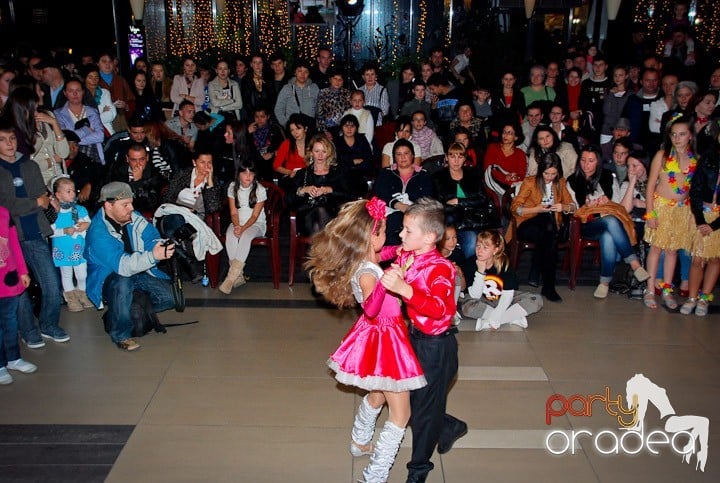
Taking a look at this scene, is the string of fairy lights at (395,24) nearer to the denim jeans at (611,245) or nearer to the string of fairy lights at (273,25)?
the string of fairy lights at (273,25)

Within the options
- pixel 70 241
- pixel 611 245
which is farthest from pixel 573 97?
pixel 70 241

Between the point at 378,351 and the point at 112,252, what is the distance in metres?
2.45

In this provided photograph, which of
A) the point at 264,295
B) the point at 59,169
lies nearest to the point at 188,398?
the point at 264,295

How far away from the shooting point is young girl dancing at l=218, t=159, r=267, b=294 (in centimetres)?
629

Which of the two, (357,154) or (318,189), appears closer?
(318,189)

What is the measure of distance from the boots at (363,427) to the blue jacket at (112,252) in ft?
6.31

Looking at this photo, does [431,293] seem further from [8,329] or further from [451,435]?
[8,329]

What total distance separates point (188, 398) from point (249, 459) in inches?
31.5

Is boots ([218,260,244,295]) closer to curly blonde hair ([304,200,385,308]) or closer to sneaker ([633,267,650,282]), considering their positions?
curly blonde hair ([304,200,385,308])

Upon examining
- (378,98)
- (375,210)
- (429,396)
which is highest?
(378,98)

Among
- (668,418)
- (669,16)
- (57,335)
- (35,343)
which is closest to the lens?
(668,418)

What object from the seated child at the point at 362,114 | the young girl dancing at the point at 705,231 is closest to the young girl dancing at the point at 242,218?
the seated child at the point at 362,114

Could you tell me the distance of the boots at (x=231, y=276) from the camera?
6176mm

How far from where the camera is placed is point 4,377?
4.47 meters
